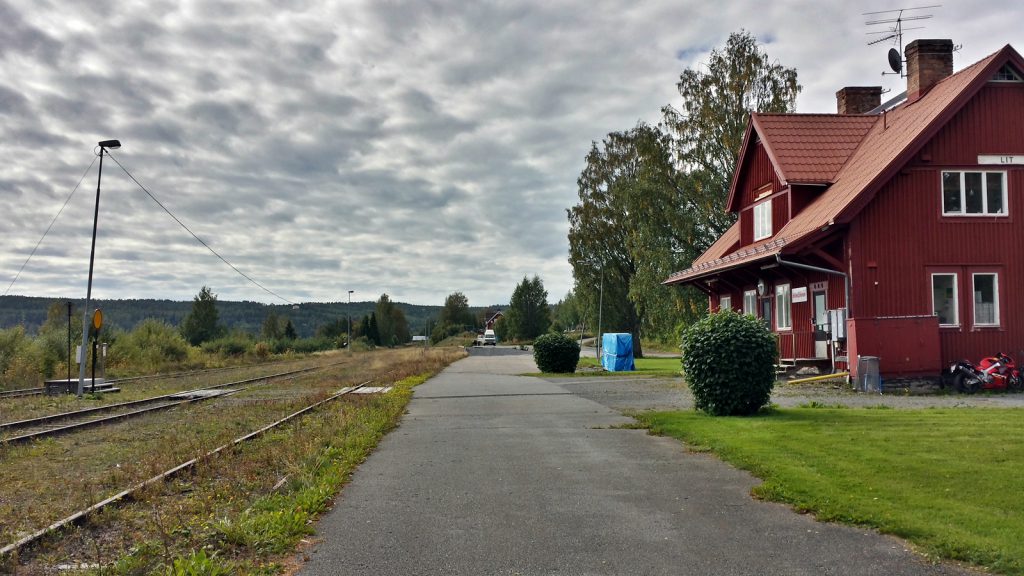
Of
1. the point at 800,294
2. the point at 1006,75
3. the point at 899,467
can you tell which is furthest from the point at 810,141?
the point at 899,467

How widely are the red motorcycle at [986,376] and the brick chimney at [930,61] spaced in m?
9.14

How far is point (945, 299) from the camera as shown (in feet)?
66.9

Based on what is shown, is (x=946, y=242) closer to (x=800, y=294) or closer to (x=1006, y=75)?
(x=800, y=294)

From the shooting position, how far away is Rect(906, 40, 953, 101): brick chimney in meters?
23.4

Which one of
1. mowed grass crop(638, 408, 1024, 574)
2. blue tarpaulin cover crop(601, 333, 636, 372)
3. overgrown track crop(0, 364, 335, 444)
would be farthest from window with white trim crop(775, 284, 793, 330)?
overgrown track crop(0, 364, 335, 444)

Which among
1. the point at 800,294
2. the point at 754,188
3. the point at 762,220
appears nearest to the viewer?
the point at 800,294

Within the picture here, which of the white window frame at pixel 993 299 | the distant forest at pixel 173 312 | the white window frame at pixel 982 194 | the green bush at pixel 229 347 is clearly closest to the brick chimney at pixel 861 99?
the white window frame at pixel 982 194

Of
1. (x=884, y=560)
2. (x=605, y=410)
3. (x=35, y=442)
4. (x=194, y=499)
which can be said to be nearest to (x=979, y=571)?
(x=884, y=560)

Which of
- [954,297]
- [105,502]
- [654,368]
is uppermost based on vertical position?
[954,297]

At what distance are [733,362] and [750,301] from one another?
1506cm

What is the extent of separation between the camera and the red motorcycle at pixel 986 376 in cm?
1800

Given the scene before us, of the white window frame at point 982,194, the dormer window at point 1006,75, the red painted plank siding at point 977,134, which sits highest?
the dormer window at point 1006,75

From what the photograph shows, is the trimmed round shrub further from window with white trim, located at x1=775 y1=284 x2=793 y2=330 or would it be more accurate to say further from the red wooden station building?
the red wooden station building

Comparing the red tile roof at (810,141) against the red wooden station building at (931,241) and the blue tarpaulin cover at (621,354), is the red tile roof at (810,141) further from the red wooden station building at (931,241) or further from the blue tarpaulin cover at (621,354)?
the blue tarpaulin cover at (621,354)
